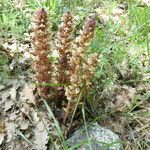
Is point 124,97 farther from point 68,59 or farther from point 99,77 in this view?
point 68,59

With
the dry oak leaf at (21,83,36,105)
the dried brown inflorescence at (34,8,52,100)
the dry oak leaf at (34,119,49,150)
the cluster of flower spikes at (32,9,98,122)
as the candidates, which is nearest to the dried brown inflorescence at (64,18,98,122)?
the cluster of flower spikes at (32,9,98,122)

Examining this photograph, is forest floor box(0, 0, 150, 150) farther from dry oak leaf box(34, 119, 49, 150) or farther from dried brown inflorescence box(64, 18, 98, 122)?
dried brown inflorescence box(64, 18, 98, 122)

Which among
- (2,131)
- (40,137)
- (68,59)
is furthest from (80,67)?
(2,131)

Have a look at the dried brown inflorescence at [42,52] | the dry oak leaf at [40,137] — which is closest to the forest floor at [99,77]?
the dry oak leaf at [40,137]

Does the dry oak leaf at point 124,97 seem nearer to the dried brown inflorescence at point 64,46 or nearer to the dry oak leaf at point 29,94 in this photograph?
the dried brown inflorescence at point 64,46

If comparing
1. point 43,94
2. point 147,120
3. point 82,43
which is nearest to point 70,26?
point 82,43
